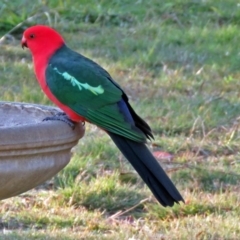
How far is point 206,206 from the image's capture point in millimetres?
4305

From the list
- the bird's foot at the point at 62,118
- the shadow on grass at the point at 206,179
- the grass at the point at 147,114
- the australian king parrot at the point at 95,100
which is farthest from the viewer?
the shadow on grass at the point at 206,179

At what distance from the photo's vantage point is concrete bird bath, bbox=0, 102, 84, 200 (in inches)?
111

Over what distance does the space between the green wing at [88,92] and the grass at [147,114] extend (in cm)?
70

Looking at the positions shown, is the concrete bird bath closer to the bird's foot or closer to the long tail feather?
the bird's foot

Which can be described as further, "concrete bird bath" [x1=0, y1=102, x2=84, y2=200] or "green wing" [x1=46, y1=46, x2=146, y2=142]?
"green wing" [x1=46, y1=46, x2=146, y2=142]

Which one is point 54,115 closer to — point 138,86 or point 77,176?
point 77,176

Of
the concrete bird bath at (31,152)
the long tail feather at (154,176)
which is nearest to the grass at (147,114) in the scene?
the long tail feather at (154,176)

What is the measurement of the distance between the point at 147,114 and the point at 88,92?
2375mm

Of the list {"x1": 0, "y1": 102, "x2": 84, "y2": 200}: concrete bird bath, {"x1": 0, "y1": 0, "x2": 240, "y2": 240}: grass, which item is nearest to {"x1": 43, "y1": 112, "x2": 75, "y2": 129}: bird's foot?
{"x1": 0, "y1": 102, "x2": 84, "y2": 200}: concrete bird bath

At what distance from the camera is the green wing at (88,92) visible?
3426 millimetres

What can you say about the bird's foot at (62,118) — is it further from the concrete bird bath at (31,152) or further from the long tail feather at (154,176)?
the long tail feather at (154,176)

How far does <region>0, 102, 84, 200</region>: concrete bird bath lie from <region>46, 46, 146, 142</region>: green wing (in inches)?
10.5

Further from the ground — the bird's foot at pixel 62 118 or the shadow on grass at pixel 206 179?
the bird's foot at pixel 62 118

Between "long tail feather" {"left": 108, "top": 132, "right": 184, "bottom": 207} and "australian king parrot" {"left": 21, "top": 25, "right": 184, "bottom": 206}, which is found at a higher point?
"australian king parrot" {"left": 21, "top": 25, "right": 184, "bottom": 206}
